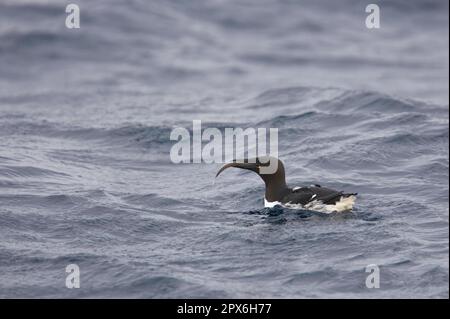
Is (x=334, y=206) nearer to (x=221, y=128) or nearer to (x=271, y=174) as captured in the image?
(x=271, y=174)

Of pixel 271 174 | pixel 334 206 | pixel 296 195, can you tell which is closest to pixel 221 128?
pixel 271 174

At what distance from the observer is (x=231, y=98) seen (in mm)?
25453

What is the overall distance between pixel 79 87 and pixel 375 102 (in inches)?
320

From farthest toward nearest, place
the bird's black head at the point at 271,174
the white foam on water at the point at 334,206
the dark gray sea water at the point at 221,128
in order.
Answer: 1. the bird's black head at the point at 271,174
2. the white foam on water at the point at 334,206
3. the dark gray sea water at the point at 221,128

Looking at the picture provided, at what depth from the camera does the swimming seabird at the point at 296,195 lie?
14531 mm

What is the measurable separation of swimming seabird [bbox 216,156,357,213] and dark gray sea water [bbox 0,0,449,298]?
19 centimetres

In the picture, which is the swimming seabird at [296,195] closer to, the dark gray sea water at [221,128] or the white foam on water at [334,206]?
the white foam on water at [334,206]

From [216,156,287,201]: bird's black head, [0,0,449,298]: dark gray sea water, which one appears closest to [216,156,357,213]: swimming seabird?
[216,156,287,201]: bird's black head

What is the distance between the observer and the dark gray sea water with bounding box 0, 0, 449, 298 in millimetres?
12500

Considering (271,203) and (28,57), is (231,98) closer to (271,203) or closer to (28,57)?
(28,57)

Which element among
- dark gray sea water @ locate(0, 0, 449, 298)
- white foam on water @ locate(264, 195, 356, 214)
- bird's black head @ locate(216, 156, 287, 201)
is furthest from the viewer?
bird's black head @ locate(216, 156, 287, 201)

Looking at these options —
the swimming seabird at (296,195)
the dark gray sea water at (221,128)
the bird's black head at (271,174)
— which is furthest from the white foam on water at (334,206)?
the bird's black head at (271,174)

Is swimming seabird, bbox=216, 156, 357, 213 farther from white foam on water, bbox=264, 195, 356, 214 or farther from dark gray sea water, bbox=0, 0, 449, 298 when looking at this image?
dark gray sea water, bbox=0, 0, 449, 298

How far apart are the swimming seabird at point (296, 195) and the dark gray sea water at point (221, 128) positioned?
186mm
